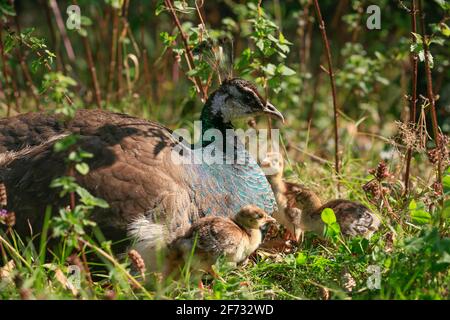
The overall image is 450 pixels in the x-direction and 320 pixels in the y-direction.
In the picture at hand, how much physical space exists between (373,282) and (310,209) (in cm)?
99

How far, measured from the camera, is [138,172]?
3.48 metres

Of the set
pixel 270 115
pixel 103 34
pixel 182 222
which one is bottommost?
pixel 182 222

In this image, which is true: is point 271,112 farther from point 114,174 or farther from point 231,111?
point 114,174

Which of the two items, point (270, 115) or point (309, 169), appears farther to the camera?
point (309, 169)

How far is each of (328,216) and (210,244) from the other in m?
0.67

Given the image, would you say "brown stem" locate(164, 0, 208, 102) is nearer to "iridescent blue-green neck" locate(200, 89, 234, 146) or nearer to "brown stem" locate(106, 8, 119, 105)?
"iridescent blue-green neck" locate(200, 89, 234, 146)

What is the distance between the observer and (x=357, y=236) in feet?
12.1

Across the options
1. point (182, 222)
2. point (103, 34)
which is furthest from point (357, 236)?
point (103, 34)

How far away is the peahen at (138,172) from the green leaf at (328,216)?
0.49 metres

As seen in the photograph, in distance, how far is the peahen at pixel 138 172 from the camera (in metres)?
3.39
